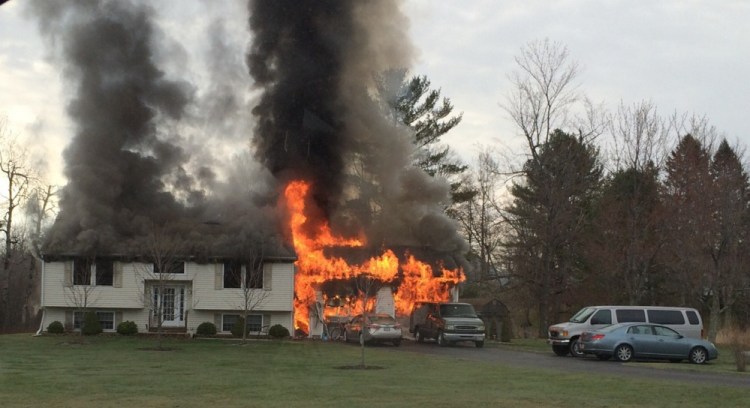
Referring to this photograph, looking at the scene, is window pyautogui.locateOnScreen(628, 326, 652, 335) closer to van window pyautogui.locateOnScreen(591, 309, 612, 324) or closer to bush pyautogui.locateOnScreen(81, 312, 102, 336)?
van window pyautogui.locateOnScreen(591, 309, 612, 324)

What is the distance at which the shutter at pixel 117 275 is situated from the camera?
3759cm

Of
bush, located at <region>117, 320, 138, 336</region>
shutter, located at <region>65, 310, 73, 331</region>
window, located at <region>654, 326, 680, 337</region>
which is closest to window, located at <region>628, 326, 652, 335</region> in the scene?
window, located at <region>654, 326, 680, 337</region>

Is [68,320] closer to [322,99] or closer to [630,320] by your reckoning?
[322,99]

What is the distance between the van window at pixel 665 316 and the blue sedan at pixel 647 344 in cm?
311

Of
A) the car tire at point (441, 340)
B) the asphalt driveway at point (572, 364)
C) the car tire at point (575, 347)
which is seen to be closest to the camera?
the asphalt driveway at point (572, 364)

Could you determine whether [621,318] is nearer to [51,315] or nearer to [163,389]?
[163,389]

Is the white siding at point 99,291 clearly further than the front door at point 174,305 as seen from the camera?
No

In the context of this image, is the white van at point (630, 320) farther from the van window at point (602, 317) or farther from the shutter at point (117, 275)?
the shutter at point (117, 275)

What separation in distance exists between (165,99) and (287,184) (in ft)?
27.7

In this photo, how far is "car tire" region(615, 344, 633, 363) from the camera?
1022 inches

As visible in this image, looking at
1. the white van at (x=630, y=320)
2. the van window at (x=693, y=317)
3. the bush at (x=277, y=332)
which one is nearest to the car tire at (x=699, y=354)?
the white van at (x=630, y=320)

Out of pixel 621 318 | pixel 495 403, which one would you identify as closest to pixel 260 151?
pixel 621 318

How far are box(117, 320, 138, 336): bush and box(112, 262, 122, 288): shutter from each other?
2109mm

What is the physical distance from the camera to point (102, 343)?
3228cm
